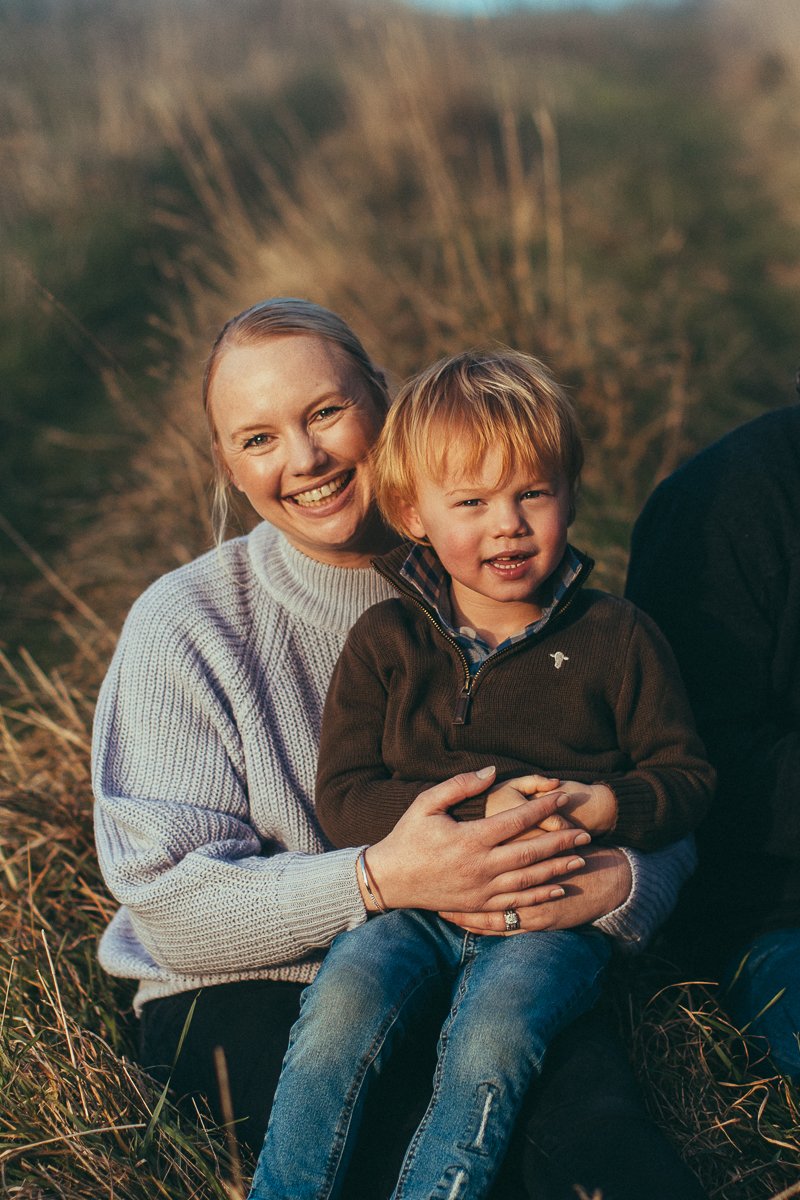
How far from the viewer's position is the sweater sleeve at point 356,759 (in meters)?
1.96

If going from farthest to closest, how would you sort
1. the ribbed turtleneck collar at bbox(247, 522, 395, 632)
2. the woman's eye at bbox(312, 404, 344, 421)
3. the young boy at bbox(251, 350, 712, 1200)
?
the ribbed turtleneck collar at bbox(247, 522, 395, 632) → the woman's eye at bbox(312, 404, 344, 421) → the young boy at bbox(251, 350, 712, 1200)

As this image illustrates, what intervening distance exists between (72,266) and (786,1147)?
256 inches

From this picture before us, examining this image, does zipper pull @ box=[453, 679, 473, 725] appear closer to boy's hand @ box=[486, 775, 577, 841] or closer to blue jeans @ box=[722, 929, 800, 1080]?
boy's hand @ box=[486, 775, 577, 841]

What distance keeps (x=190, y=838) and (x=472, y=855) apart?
20.4 inches

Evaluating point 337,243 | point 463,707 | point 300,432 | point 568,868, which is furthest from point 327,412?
point 337,243

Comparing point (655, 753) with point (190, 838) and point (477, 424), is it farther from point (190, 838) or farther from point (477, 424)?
point (190, 838)

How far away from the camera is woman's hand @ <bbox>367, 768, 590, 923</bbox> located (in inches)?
70.5

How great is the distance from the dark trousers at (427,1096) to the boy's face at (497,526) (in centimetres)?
69

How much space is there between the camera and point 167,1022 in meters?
2.09

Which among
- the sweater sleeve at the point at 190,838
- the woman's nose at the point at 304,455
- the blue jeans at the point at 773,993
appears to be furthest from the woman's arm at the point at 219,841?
the blue jeans at the point at 773,993

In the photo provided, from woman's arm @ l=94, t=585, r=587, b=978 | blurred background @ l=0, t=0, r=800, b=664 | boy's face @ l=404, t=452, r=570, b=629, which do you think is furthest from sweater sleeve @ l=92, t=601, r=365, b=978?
blurred background @ l=0, t=0, r=800, b=664

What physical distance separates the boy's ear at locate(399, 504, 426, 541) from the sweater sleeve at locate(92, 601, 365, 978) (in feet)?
1.37

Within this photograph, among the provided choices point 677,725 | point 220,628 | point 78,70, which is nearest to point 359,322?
point 220,628

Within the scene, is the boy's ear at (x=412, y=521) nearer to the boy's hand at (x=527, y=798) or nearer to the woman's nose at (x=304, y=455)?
the woman's nose at (x=304, y=455)
